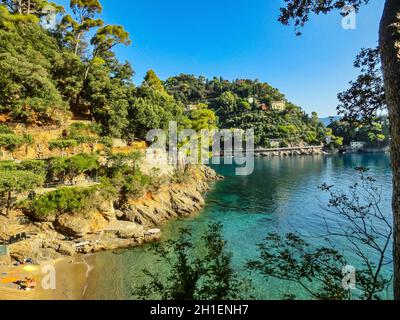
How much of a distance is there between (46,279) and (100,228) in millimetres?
5339

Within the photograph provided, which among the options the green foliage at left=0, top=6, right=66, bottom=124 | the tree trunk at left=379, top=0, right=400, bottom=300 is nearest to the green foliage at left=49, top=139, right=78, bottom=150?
the green foliage at left=0, top=6, right=66, bottom=124

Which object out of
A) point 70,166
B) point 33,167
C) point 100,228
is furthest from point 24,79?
point 100,228

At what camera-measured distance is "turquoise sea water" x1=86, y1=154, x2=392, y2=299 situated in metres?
11.7

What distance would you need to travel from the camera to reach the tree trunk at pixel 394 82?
11.5 feet

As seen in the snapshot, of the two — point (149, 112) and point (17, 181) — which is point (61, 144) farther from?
point (149, 112)

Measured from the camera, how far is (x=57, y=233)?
1562 cm

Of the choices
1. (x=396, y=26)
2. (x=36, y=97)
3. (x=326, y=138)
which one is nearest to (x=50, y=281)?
(x=396, y=26)

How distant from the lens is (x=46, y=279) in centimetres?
1190

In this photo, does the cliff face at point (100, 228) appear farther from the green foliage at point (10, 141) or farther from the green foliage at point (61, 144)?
the green foliage at point (10, 141)

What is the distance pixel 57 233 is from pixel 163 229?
23.6 feet

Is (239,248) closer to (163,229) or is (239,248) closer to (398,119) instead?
(163,229)

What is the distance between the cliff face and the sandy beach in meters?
0.91

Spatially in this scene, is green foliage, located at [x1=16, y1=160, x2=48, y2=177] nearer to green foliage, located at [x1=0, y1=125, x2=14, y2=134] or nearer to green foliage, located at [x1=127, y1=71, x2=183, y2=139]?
green foliage, located at [x1=0, y1=125, x2=14, y2=134]

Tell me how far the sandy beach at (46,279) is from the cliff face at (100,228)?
3.00ft
